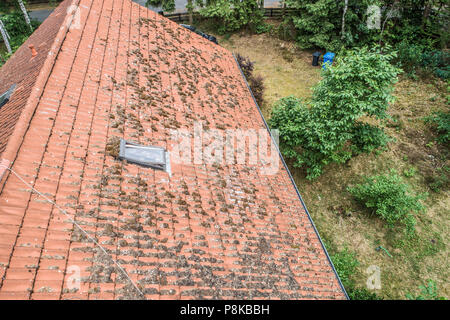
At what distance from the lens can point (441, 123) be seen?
13234 millimetres

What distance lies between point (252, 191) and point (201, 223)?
1.83 meters

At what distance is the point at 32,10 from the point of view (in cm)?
2416

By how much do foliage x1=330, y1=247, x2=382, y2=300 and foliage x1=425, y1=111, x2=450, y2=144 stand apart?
326 inches

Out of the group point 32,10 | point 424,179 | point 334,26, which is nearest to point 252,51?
point 334,26

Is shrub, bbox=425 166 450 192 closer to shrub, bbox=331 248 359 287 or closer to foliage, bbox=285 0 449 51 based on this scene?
shrub, bbox=331 248 359 287

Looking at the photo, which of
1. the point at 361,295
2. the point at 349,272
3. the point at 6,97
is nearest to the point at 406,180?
the point at 349,272

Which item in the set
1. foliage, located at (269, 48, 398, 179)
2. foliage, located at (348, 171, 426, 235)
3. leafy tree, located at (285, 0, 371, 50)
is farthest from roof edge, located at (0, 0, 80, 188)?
leafy tree, located at (285, 0, 371, 50)

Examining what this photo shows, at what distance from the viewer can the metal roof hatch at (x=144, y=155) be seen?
198 inches

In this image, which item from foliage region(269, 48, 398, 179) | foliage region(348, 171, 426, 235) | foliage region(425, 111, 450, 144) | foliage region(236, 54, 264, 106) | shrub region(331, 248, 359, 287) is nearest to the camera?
foliage region(269, 48, 398, 179)

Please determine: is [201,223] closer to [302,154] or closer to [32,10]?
[302,154]

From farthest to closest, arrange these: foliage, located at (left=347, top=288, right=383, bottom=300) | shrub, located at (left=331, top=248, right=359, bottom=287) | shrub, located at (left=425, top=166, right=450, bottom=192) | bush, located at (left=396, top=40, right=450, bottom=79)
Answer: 1. bush, located at (left=396, top=40, right=450, bottom=79)
2. shrub, located at (left=425, top=166, right=450, bottom=192)
3. shrub, located at (left=331, top=248, right=359, bottom=287)
4. foliage, located at (left=347, top=288, right=383, bottom=300)

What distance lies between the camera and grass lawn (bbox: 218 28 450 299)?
970 cm

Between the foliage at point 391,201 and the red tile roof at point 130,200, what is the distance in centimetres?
508

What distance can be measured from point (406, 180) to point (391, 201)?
2869 millimetres
